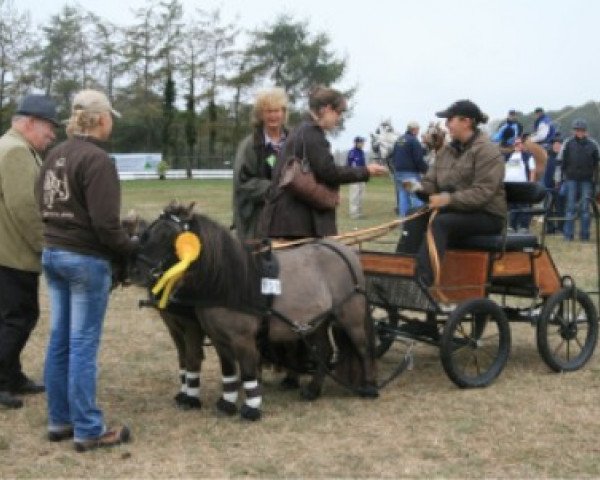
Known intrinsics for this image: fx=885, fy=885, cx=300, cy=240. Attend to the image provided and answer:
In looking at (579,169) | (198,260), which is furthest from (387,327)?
(579,169)

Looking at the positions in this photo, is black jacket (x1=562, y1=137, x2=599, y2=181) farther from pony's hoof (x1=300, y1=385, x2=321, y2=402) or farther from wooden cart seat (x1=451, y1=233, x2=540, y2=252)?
pony's hoof (x1=300, y1=385, x2=321, y2=402)

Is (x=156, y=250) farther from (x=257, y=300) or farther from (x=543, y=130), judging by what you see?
(x=543, y=130)

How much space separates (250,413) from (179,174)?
1737 inches

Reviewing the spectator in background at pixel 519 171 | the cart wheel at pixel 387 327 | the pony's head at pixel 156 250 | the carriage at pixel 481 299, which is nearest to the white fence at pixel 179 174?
the spectator in background at pixel 519 171

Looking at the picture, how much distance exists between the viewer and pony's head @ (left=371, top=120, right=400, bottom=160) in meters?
18.9

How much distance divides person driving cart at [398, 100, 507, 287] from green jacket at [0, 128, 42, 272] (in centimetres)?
250

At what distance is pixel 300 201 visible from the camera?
5844 millimetres

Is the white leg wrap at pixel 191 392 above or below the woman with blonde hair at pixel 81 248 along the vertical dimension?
below

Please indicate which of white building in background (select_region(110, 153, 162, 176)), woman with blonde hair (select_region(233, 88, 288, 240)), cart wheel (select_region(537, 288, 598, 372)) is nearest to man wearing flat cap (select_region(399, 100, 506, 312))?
cart wheel (select_region(537, 288, 598, 372))

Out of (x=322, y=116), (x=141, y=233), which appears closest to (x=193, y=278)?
(x=141, y=233)

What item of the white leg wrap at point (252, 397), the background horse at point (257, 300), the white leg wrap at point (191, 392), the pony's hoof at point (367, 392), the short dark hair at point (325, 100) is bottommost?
the pony's hoof at point (367, 392)

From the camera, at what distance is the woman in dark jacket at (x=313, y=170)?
573cm

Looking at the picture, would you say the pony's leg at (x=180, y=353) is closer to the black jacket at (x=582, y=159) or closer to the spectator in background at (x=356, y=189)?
the black jacket at (x=582, y=159)

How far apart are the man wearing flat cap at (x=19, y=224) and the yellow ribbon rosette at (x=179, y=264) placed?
121cm
